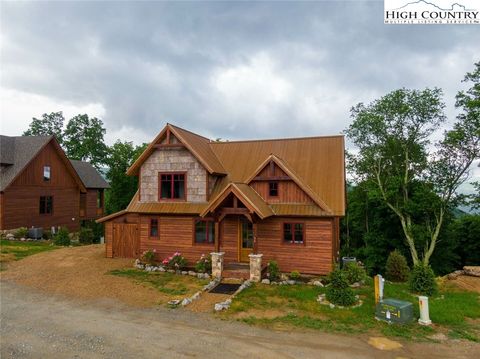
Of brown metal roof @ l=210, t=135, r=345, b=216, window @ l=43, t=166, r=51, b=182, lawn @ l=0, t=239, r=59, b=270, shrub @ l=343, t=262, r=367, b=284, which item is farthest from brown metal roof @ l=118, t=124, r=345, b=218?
window @ l=43, t=166, r=51, b=182

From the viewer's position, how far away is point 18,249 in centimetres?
2434

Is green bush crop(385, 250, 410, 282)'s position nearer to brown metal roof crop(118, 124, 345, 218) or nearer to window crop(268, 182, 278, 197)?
brown metal roof crop(118, 124, 345, 218)

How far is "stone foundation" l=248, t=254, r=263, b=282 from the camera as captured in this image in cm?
1694

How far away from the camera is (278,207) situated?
18625mm

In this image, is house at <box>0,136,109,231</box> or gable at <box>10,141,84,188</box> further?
gable at <box>10,141,84,188</box>

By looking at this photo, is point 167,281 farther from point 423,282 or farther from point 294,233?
point 423,282

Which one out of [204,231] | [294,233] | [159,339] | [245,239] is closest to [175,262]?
[204,231]

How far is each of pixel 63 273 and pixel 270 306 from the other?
39.6 feet

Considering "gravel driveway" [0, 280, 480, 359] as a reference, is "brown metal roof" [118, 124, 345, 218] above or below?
above

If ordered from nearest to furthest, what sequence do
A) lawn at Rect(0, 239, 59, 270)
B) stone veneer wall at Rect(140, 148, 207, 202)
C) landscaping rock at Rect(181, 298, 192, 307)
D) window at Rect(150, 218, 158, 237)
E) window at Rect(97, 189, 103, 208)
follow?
1. landscaping rock at Rect(181, 298, 192, 307)
2. stone veneer wall at Rect(140, 148, 207, 202)
3. window at Rect(150, 218, 158, 237)
4. lawn at Rect(0, 239, 59, 270)
5. window at Rect(97, 189, 103, 208)

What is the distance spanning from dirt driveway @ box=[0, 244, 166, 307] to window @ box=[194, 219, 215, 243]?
4.57 m

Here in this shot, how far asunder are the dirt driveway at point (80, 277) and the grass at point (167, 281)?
0.55 metres

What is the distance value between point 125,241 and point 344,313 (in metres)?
15.0

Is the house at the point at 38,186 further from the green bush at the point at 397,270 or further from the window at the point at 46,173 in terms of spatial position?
the green bush at the point at 397,270
